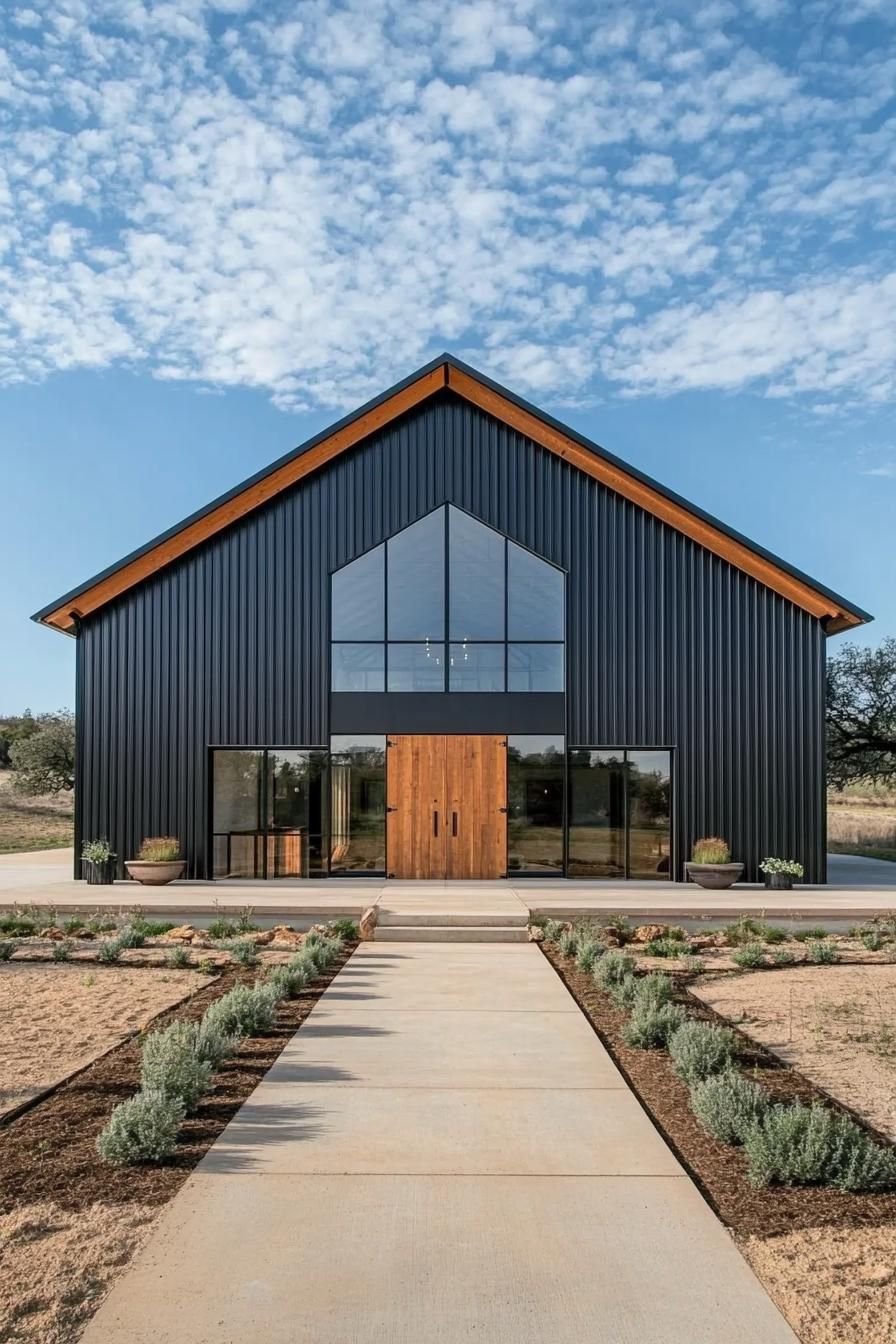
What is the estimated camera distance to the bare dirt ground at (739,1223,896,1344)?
3.63m

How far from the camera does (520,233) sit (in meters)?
15.1

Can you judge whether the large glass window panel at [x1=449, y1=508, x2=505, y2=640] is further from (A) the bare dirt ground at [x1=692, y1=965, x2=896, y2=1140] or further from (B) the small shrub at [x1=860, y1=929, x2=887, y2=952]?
(A) the bare dirt ground at [x1=692, y1=965, x2=896, y2=1140]

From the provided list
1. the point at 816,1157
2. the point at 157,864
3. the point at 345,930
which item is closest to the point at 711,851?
the point at 345,930

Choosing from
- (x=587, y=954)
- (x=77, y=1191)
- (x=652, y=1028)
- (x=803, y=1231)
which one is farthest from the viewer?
(x=587, y=954)

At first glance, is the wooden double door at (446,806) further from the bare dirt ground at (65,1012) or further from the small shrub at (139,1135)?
Result: the small shrub at (139,1135)

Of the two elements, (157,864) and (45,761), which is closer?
(157,864)

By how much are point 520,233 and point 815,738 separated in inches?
373

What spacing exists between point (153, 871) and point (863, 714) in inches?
868

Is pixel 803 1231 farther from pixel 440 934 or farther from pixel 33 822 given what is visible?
pixel 33 822

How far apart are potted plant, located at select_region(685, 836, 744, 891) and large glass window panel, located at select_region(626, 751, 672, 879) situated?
690 mm

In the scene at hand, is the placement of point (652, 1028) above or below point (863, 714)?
below

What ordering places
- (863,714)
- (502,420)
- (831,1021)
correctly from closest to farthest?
(831,1021) < (502,420) < (863,714)

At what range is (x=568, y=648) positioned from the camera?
1897cm

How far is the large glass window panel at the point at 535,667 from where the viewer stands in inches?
746
